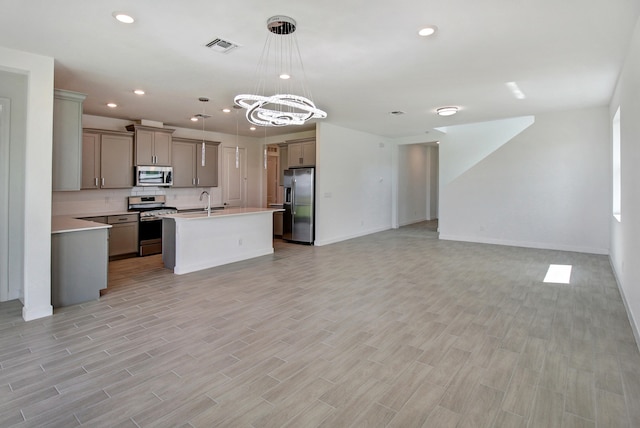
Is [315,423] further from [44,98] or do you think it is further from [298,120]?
[44,98]

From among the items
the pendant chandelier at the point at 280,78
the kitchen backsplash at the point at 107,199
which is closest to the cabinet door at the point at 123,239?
the kitchen backsplash at the point at 107,199

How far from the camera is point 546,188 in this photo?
699 cm

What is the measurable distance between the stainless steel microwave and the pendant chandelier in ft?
10.7

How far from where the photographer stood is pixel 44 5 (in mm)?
2680

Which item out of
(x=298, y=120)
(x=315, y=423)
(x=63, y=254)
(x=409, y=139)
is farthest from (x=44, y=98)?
(x=409, y=139)

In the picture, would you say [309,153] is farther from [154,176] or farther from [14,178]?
[14,178]

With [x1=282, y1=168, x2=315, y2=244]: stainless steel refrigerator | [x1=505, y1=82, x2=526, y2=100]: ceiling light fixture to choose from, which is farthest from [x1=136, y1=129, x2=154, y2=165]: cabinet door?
[x1=505, y1=82, x2=526, y2=100]: ceiling light fixture

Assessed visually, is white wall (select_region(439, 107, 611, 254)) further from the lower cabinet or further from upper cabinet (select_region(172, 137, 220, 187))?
the lower cabinet

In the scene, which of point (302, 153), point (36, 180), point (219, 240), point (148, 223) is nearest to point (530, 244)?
point (302, 153)

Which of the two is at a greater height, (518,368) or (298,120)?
(298,120)

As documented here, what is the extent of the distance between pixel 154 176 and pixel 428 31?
6.07 m

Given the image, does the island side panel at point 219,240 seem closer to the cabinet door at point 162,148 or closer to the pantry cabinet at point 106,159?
the pantry cabinet at point 106,159

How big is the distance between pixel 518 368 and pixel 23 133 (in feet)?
19.0

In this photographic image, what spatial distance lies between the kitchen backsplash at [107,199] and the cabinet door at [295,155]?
2437 millimetres
